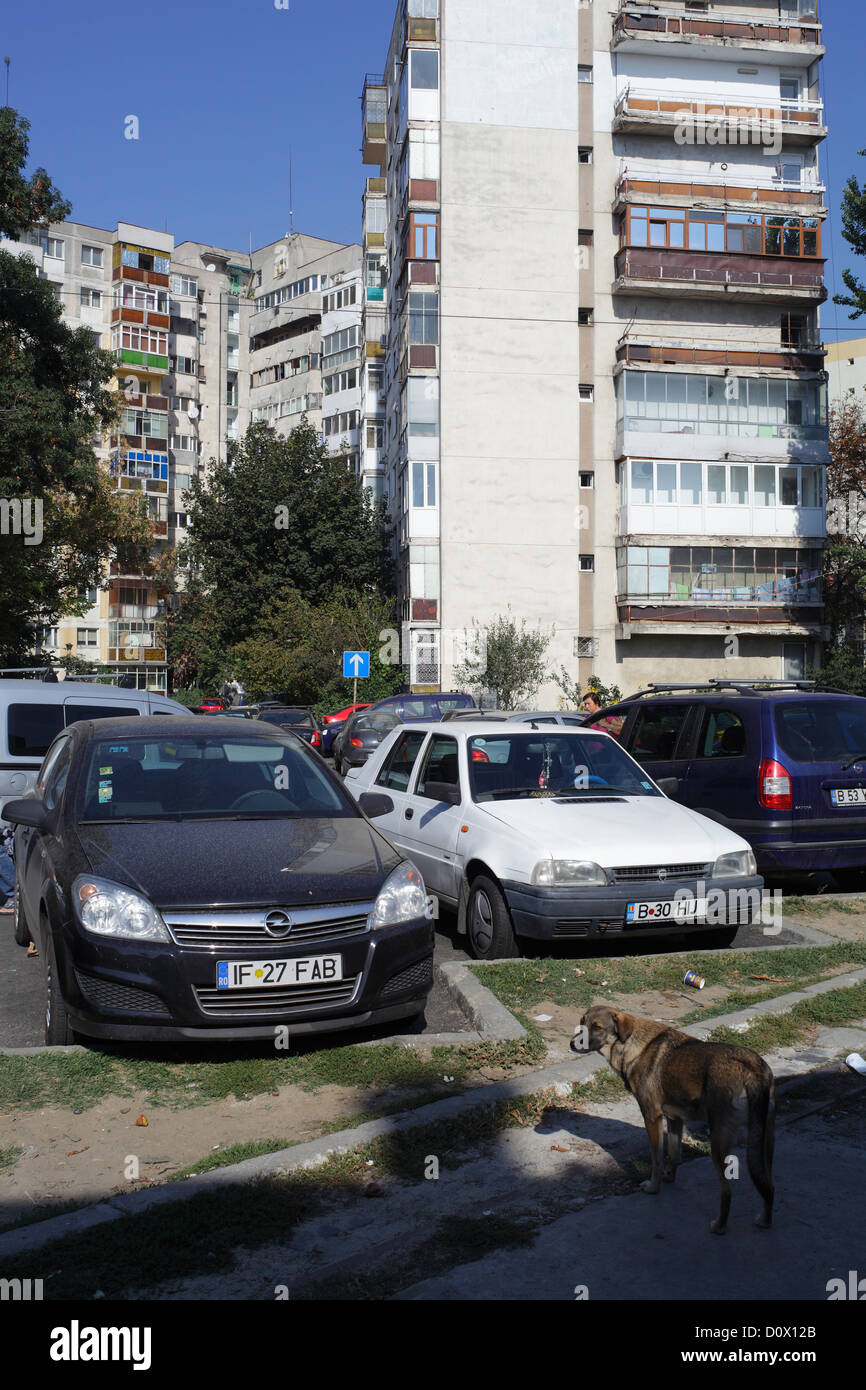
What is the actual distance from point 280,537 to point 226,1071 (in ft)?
160

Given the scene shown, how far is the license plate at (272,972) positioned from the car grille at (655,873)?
2553mm

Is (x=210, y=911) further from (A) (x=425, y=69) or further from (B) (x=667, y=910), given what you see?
(A) (x=425, y=69)

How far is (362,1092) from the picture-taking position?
500 cm

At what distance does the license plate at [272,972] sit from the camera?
5.15 metres

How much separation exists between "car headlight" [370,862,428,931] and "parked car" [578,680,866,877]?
367cm

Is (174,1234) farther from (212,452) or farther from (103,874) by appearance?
(212,452)

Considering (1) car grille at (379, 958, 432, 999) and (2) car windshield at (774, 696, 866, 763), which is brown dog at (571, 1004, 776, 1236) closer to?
(1) car grille at (379, 958, 432, 999)

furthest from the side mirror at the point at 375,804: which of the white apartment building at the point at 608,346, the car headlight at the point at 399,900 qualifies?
the white apartment building at the point at 608,346

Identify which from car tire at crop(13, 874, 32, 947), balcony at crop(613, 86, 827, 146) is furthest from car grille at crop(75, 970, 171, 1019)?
balcony at crop(613, 86, 827, 146)

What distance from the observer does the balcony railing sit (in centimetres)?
4241

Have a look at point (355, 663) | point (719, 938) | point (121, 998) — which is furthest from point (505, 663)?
point (121, 998)
